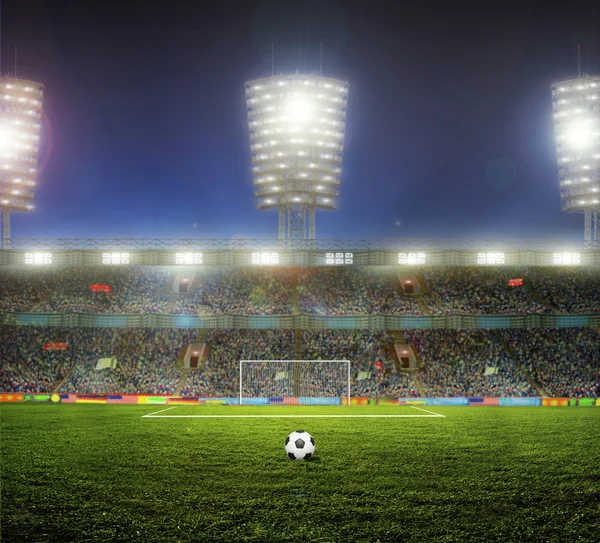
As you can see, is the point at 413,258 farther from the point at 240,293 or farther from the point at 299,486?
the point at 299,486

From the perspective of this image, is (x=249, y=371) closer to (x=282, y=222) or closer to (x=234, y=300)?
(x=234, y=300)

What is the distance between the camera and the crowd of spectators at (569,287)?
41312 millimetres

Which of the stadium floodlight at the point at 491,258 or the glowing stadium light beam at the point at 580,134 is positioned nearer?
the stadium floodlight at the point at 491,258

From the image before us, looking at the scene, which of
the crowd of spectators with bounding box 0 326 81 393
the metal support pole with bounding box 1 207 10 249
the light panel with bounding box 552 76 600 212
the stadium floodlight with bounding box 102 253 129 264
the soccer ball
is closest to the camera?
the soccer ball

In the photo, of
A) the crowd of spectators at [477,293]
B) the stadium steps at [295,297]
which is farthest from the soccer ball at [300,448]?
the crowd of spectators at [477,293]

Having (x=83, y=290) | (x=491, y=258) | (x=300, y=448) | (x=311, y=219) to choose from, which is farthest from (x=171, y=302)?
(x=300, y=448)

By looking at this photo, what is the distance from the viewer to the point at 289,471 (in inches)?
408

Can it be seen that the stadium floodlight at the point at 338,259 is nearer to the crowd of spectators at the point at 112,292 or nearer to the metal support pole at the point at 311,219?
the metal support pole at the point at 311,219

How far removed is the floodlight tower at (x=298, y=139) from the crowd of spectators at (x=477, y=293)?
12.7 metres

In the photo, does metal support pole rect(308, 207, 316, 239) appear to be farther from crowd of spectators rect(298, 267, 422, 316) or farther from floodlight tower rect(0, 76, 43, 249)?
floodlight tower rect(0, 76, 43, 249)

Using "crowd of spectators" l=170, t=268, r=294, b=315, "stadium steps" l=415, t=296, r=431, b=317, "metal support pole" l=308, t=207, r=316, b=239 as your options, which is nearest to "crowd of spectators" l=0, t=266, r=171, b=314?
"crowd of spectators" l=170, t=268, r=294, b=315

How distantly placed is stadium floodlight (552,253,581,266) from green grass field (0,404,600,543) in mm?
30030

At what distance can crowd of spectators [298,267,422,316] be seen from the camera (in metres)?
41.0

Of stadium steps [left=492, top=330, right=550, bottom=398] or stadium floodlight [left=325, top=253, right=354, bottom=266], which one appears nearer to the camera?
stadium steps [left=492, top=330, right=550, bottom=398]
